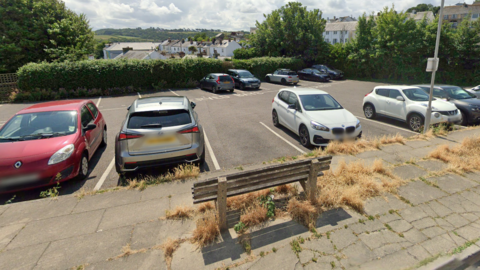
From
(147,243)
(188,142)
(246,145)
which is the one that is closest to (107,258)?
(147,243)

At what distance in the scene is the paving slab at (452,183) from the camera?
490cm

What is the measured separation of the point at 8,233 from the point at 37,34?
22.1m

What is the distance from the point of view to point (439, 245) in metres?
3.44

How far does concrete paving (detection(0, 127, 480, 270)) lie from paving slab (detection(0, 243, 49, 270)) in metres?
0.01

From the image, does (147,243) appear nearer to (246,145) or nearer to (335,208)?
(335,208)

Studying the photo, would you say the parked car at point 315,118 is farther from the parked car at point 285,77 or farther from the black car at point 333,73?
the black car at point 333,73

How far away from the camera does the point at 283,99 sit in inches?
380

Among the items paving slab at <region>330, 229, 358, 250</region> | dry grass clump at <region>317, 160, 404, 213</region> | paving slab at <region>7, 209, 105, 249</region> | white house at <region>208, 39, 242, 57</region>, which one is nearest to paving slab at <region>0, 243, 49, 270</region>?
paving slab at <region>7, 209, 105, 249</region>

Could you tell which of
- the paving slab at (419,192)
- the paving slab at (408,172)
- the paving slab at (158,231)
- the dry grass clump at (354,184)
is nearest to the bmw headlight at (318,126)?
the dry grass clump at (354,184)

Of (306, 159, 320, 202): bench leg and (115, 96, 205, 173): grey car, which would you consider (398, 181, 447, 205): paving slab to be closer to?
(306, 159, 320, 202): bench leg

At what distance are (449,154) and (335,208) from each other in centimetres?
427

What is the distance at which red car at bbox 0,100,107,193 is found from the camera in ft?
15.8

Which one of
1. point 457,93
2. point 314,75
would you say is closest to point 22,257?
point 457,93

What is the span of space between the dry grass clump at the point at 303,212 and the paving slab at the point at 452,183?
2.85 metres
